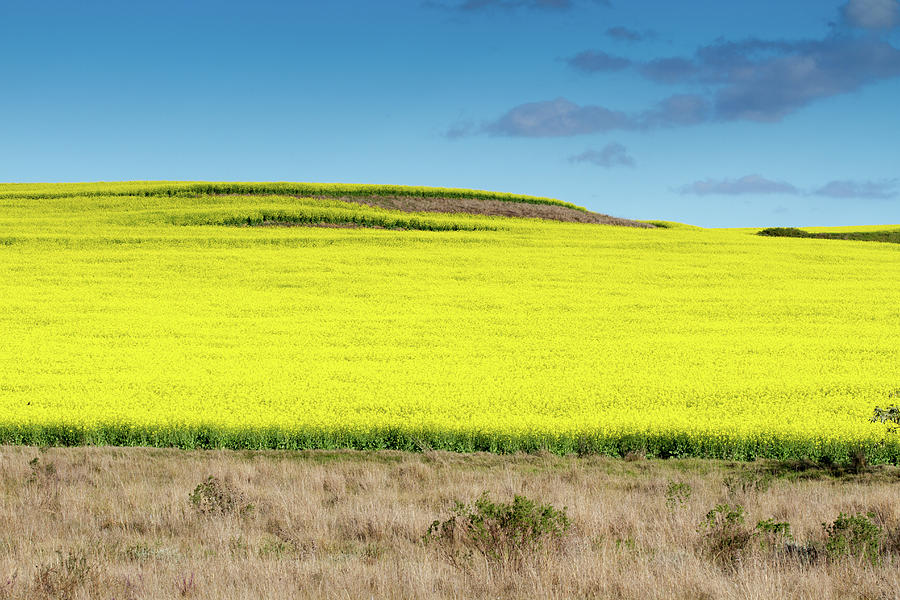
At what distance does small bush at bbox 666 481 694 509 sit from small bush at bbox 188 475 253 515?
4208mm

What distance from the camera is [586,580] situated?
530cm

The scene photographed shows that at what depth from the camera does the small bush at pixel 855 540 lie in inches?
240

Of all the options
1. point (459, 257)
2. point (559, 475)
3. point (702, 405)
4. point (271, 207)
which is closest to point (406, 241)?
point (459, 257)

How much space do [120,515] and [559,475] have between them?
5052 millimetres

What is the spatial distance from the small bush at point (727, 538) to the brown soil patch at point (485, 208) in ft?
127

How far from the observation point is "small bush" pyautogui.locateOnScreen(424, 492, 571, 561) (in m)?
6.06

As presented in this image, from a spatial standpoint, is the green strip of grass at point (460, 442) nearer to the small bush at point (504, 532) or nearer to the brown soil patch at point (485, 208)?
the small bush at point (504, 532)

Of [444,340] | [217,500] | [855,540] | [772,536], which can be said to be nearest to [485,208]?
[444,340]

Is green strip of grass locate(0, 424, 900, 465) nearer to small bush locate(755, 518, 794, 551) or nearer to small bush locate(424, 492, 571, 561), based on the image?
small bush locate(755, 518, 794, 551)

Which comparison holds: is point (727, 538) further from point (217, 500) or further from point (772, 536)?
point (217, 500)

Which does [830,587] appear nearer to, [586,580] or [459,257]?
[586,580]

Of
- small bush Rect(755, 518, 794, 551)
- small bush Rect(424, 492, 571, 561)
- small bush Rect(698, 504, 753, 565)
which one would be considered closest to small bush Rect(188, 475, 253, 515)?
small bush Rect(424, 492, 571, 561)

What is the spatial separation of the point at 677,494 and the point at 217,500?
4.87 m

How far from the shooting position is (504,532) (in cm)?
623
